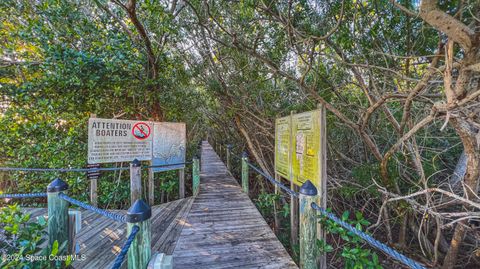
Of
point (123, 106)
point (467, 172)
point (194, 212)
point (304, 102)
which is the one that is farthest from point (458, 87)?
point (123, 106)

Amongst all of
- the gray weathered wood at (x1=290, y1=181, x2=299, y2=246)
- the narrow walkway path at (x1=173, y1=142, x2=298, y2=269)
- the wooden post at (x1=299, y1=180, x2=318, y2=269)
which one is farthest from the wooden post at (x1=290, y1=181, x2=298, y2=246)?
the wooden post at (x1=299, y1=180, x2=318, y2=269)

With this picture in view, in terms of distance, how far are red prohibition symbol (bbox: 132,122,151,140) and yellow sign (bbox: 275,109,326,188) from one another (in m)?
2.90

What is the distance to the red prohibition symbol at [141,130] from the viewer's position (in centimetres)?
412

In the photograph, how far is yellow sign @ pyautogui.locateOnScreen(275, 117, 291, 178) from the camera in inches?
130

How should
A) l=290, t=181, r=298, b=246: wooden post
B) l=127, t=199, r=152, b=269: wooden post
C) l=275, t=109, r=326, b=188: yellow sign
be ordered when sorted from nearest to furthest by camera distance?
1. l=127, t=199, r=152, b=269: wooden post
2. l=275, t=109, r=326, b=188: yellow sign
3. l=290, t=181, r=298, b=246: wooden post

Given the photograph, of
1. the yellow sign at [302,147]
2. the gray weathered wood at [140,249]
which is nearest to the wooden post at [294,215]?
the yellow sign at [302,147]

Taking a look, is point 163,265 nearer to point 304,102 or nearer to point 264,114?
point 304,102

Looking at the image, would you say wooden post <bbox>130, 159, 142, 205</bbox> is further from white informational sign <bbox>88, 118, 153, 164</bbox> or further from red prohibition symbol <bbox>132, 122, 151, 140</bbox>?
red prohibition symbol <bbox>132, 122, 151, 140</bbox>

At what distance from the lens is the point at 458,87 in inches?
65.9

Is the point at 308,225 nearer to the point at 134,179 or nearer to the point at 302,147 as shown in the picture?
the point at 302,147

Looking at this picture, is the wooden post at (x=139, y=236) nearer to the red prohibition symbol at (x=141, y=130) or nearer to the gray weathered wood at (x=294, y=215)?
the gray weathered wood at (x=294, y=215)

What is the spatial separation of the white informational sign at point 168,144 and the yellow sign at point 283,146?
2.45 metres

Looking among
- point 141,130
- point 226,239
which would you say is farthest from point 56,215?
point 141,130

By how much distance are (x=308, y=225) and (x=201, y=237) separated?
1693 millimetres
